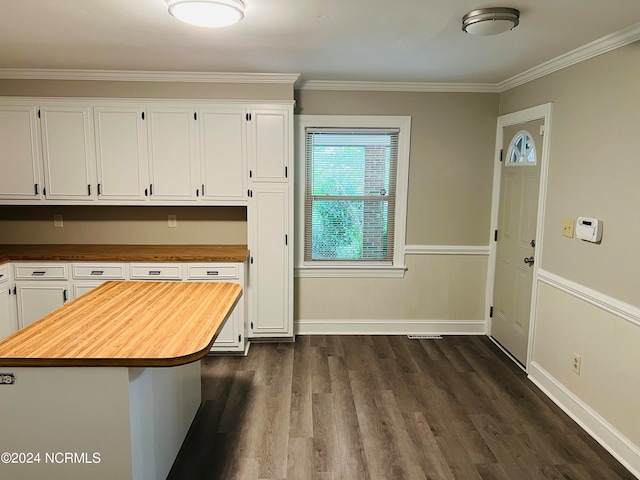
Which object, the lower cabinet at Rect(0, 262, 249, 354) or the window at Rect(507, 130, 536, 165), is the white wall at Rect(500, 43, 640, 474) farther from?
the lower cabinet at Rect(0, 262, 249, 354)

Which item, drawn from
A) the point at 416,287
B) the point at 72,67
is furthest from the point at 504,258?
the point at 72,67

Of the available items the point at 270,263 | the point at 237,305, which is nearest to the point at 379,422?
the point at 237,305

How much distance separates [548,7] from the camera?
208 centimetres

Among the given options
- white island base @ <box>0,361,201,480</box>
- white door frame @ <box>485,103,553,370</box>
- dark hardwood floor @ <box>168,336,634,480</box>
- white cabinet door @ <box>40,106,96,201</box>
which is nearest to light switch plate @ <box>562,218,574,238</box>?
white door frame @ <box>485,103,553,370</box>

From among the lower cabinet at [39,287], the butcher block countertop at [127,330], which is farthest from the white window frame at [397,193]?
the lower cabinet at [39,287]

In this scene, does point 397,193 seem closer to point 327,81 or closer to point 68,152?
point 327,81

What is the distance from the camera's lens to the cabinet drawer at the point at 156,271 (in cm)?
357

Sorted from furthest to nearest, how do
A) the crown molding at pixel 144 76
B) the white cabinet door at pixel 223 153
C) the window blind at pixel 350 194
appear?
the window blind at pixel 350 194 → the white cabinet door at pixel 223 153 → the crown molding at pixel 144 76

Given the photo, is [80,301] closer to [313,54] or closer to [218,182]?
[218,182]

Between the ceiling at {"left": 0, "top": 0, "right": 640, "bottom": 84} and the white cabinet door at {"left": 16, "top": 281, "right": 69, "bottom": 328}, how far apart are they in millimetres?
1750

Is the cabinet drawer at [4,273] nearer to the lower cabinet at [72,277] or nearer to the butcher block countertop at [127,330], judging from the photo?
the lower cabinet at [72,277]

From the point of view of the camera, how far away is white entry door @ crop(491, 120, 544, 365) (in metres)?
3.45

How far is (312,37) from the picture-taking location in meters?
2.59

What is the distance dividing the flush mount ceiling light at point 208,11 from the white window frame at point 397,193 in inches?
73.4
